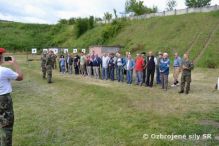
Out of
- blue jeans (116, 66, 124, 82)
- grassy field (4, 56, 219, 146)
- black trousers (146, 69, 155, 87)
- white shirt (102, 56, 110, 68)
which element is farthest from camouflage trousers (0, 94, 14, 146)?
white shirt (102, 56, 110, 68)

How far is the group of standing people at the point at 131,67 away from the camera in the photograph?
17964 millimetres

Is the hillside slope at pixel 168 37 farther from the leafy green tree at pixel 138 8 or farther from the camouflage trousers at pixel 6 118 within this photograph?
the camouflage trousers at pixel 6 118

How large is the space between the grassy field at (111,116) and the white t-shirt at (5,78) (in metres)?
2.23

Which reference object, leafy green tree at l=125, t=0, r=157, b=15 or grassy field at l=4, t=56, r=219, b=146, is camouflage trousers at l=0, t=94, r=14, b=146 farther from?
leafy green tree at l=125, t=0, r=157, b=15

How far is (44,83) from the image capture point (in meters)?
22.1

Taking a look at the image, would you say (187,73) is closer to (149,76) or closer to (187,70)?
(187,70)

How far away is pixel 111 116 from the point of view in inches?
467

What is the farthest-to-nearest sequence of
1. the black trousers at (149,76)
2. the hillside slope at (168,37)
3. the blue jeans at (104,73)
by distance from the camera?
the hillside slope at (168,37), the blue jeans at (104,73), the black trousers at (149,76)

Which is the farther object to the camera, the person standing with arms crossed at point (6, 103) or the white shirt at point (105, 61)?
the white shirt at point (105, 61)

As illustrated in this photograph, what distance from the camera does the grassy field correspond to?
949 centimetres

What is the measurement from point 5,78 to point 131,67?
14.0 meters

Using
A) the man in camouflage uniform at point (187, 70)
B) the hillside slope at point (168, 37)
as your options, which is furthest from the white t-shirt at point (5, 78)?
the hillside slope at point (168, 37)

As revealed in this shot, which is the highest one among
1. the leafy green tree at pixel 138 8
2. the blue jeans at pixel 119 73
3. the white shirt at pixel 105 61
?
the leafy green tree at pixel 138 8

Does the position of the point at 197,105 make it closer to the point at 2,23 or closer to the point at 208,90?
the point at 208,90
